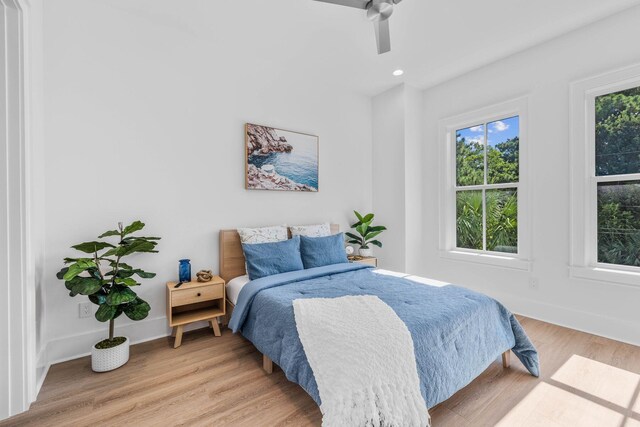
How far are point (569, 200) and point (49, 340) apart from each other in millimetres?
4627

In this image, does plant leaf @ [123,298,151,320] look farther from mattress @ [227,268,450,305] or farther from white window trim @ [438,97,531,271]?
white window trim @ [438,97,531,271]

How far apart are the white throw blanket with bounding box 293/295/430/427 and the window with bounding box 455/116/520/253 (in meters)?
2.42

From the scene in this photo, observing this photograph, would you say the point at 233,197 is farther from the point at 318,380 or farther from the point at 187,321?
the point at 318,380

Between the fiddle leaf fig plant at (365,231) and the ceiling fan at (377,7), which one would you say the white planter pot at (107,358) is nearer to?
the fiddle leaf fig plant at (365,231)

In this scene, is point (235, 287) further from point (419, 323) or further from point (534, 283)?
point (534, 283)

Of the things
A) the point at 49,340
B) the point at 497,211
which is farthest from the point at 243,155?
the point at 497,211

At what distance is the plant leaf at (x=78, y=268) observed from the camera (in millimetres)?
1823

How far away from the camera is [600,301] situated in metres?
2.59

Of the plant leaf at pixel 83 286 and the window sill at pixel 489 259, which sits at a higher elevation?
the plant leaf at pixel 83 286

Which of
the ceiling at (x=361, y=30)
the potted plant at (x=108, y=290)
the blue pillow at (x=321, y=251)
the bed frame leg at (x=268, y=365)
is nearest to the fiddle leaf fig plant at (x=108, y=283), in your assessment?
the potted plant at (x=108, y=290)

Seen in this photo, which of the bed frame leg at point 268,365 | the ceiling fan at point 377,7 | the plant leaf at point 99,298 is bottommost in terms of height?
the bed frame leg at point 268,365

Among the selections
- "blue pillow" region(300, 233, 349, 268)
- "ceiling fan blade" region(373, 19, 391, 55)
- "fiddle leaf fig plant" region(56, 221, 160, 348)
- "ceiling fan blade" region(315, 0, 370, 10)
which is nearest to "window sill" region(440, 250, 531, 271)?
"blue pillow" region(300, 233, 349, 268)

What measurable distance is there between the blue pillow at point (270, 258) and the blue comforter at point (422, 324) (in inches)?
5.1

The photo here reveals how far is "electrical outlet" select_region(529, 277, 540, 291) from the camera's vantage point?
2977mm
